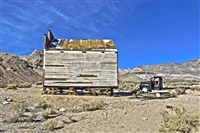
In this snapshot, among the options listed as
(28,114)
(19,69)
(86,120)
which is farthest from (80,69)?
(19,69)

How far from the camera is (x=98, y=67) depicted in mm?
19922

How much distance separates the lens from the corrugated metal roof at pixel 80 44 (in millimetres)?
20453

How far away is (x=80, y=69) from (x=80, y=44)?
2708mm

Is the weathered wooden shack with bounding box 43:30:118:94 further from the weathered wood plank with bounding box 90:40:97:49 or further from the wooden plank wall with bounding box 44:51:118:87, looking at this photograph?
the weathered wood plank with bounding box 90:40:97:49

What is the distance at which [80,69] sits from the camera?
19.9 metres

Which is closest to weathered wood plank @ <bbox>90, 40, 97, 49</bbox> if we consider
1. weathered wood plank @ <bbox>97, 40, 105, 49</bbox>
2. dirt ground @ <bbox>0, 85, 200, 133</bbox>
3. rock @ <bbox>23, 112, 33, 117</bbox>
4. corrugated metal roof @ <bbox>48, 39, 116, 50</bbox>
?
corrugated metal roof @ <bbox>48, 39, 116, 50</bbox>

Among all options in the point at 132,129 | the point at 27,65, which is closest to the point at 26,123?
the point at 132,129

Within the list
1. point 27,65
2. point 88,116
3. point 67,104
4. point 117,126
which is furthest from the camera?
point 27,65

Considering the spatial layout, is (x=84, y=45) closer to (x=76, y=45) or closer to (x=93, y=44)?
(x=76, y=45)

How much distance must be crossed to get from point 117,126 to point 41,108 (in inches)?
238

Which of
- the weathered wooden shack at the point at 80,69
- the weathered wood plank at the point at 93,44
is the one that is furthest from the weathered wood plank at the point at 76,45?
the weathered wood plank at the point at 93,44

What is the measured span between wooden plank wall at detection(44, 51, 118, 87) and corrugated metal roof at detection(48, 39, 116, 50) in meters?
0.69

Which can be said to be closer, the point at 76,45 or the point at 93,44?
the point at 76,45

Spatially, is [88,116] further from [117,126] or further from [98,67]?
[98,67]
